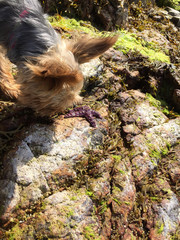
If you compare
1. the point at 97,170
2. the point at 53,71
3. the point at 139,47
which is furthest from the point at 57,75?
the point at 139,47

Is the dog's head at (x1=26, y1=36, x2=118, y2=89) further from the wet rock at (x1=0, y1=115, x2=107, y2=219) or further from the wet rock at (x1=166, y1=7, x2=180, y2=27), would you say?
the wet rock at (x1=166, y1=7, x2=180, y2=27)

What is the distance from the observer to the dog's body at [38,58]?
281 cm

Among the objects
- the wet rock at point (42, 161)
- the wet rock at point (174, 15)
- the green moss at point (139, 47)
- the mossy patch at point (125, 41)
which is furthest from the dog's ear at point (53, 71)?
the wet rock at point (174, 15)

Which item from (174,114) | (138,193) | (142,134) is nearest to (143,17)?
(174,114)

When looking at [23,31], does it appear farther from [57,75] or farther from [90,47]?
[57,75]

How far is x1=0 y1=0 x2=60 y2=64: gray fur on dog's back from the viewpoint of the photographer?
3.48 m

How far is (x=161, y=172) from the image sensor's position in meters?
4.16

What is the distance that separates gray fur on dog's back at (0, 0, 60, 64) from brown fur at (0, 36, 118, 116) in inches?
7.1

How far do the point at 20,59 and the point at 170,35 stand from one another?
6.31 metres

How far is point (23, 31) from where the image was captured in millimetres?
3729

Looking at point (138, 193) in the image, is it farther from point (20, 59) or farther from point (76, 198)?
point (20, 59)

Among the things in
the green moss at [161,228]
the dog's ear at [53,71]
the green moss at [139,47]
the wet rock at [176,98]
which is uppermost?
the dog's ear at [53,71]

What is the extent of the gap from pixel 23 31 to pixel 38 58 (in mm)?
1112

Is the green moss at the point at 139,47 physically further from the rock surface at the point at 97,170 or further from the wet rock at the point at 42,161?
the wet rock at the point at 42,161
